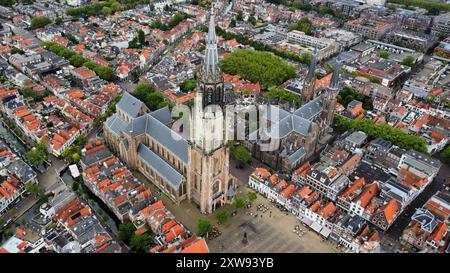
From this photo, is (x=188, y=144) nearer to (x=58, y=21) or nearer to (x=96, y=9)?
(x=58, y=21)

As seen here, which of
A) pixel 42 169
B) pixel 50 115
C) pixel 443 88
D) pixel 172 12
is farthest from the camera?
pixel 172 12

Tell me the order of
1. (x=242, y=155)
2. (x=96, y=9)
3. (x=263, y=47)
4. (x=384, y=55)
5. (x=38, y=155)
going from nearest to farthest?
1. (x=38, y=155)
2. (x=242, y=155)
3. (x=384, y=55)
4. (x=263, y=47)
5. (x=96, y=9)

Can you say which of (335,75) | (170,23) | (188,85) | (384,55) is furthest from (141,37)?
(384,55)

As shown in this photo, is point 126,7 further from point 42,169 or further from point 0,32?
point 42,169

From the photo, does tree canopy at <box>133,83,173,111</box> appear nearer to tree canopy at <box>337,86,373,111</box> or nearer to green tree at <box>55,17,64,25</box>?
tree canopy at <box>337,86,373,111</box>

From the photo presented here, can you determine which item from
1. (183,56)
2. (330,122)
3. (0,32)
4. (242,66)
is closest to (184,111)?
(330,122)

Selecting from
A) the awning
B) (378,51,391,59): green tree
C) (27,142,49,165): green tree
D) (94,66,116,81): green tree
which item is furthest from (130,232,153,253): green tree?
(378,51,391,59): green tree
